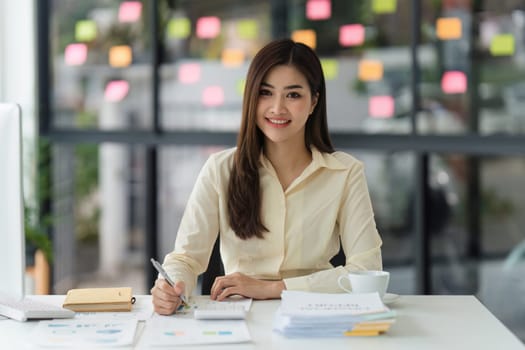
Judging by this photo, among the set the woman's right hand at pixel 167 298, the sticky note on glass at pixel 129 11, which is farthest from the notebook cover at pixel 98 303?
the sticky note on glass at pixel 129 11

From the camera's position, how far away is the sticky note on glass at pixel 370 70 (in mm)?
3805

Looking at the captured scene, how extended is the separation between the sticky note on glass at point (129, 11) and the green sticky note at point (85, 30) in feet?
0.50

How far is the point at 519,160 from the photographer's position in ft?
11.8

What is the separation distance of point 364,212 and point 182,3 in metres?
2.02

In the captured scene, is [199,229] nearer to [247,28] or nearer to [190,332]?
[190,332]

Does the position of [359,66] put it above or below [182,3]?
below

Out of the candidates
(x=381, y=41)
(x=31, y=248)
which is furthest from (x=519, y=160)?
(x=31, y=248)

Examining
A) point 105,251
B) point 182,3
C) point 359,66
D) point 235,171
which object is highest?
point 182,3

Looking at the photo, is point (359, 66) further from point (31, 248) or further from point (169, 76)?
point (31, 248)

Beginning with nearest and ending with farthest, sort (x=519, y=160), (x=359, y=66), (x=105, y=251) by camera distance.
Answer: (x=519, y=160)
(x=359, y=66)
(x=105, y=251)

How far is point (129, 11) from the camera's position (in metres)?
4.22

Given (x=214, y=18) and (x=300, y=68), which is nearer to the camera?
(x=300, y=68)

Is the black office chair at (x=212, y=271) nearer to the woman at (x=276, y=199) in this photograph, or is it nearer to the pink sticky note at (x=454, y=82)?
the woman at (x=276, y=199)

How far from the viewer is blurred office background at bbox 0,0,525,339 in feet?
12.0
